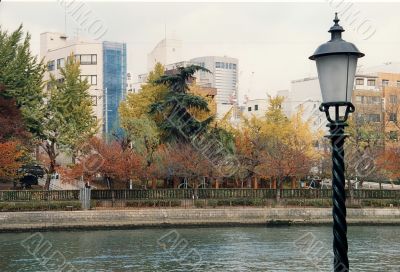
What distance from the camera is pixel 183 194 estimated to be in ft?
146

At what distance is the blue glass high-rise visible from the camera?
7425 cm

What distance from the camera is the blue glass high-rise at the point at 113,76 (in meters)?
74.2

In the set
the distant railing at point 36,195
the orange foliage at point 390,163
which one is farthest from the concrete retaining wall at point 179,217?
the orange foliage at point 390,163

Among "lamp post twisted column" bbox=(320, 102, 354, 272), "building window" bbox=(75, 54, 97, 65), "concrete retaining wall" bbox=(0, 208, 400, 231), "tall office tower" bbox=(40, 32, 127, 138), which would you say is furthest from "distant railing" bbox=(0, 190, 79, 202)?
"lamp post twisted column" bbox=(320, 102, 354, 272)

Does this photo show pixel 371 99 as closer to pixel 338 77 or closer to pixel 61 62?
pixel 61 62

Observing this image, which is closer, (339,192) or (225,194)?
(339,192)

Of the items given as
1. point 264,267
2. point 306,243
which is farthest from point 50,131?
point 264,267

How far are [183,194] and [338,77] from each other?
39.0 metres

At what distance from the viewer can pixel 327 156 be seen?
51.9 meters

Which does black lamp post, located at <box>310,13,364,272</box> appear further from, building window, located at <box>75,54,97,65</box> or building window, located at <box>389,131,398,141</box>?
building window, located at <box>75,54,97,65</box>

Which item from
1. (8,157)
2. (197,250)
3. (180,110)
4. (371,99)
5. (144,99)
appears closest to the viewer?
(197,250)

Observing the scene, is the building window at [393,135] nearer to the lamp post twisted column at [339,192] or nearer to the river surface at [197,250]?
the river surface at [197,250]

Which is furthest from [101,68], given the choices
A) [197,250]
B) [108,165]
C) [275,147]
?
[197,250]

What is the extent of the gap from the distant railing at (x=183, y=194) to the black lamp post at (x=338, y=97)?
3775 cm
